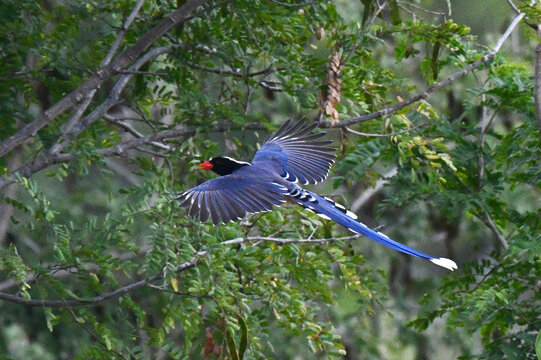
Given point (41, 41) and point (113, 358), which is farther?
point (41, 41)

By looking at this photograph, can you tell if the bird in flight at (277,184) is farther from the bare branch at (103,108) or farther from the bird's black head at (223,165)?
the bare branch at (103,108)

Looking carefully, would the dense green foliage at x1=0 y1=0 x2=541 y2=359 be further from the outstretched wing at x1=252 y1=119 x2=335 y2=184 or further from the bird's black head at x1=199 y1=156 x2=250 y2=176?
the bird's black head at x1=199 y1=156 x2=250 y2=176

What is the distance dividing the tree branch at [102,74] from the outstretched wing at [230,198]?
90 centimetres

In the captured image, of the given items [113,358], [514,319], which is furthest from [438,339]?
[113,358]

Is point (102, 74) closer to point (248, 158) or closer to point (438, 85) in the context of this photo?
point (248, 158)

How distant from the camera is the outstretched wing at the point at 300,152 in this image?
5297 mm

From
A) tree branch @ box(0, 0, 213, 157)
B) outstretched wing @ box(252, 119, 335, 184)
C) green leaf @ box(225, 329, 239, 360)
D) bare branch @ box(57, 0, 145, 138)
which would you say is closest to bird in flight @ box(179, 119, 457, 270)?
outstretched wing @ box(252, 119, 335, 184)

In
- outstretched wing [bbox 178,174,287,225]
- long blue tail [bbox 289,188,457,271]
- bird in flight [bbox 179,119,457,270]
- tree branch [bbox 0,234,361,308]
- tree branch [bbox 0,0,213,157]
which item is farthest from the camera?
tree branch [bbox 0,0,213,157]

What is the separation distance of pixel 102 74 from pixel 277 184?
3.75 ft

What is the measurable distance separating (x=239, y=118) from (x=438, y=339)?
185 inches

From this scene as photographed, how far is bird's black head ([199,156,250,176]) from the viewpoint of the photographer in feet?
16.3

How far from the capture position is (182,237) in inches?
179

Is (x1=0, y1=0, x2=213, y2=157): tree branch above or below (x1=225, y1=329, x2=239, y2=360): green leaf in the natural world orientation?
above

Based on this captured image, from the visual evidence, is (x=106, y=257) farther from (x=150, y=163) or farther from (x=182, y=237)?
(x=150, y=163)
